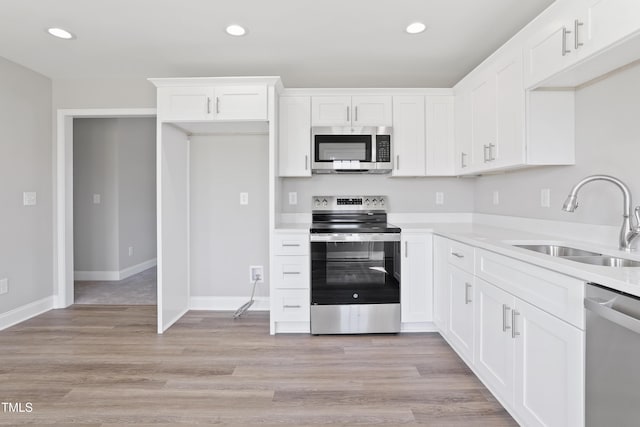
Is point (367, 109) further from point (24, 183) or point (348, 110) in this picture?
point (24, 183)

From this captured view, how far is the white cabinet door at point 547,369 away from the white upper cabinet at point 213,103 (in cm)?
230

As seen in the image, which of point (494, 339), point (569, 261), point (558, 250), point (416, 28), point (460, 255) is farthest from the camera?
point (416, 28)

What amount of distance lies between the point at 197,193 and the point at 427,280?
2345mm

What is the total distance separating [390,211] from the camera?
356cm

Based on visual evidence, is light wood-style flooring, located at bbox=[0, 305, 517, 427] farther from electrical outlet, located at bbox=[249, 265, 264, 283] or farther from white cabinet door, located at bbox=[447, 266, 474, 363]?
electrical outlet, located at bbox=[249, 265, 264, 283]

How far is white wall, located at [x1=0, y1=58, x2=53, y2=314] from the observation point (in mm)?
3043

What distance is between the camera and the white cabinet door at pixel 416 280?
9.58ft

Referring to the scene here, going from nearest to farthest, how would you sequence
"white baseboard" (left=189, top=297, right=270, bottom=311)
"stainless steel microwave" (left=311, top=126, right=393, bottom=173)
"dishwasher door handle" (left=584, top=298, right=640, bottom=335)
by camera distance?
"dishwasher door handle" (left=584, top=298, right=640, bottom=335) → "stainless steel microwave" (left=311, top=126, right=393, bottom=173) → "white baseboard" (left=189, top=297, right=270, bottom=311)

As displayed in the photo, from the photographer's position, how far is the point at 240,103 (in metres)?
2.90

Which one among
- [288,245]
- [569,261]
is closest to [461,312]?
[569,261]

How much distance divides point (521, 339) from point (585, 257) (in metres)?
0.52

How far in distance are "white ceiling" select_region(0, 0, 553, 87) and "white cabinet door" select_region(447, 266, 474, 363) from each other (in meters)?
1.68

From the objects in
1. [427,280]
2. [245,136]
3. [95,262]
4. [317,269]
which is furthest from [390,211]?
[95,262]

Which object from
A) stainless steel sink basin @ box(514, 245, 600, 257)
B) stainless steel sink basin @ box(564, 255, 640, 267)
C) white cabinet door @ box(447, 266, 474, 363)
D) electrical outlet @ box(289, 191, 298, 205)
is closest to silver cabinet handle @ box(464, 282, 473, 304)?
white cabinet door @ box(447, 266, 474, 363)
